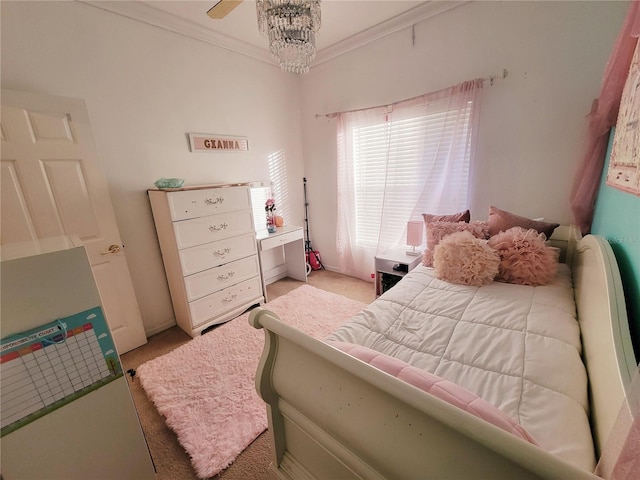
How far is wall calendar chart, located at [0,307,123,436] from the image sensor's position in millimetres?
774

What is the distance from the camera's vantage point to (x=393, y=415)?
65 centimetres

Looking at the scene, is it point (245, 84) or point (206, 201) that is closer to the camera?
point (206, 201)

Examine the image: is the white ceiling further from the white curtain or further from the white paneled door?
the white paneled door

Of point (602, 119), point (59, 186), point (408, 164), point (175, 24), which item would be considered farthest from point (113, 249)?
point (602, 119)

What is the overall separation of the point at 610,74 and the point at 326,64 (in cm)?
257

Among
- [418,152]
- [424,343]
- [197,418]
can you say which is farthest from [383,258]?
[197,418]

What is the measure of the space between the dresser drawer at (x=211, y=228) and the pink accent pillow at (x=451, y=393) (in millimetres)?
1799

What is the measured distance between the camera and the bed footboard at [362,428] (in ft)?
1.59

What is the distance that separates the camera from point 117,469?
1.01 m

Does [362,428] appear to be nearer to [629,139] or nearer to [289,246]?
[629,139]

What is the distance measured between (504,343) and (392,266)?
1.43 meters

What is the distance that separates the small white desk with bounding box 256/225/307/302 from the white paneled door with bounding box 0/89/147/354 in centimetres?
125

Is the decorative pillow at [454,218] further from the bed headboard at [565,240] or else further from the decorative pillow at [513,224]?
the bed headboard at [565,240]

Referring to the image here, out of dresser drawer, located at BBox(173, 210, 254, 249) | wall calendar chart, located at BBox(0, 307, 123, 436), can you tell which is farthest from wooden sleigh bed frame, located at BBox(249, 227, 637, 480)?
dresser drawer, located at BBox(173, 210, 254, 249)
